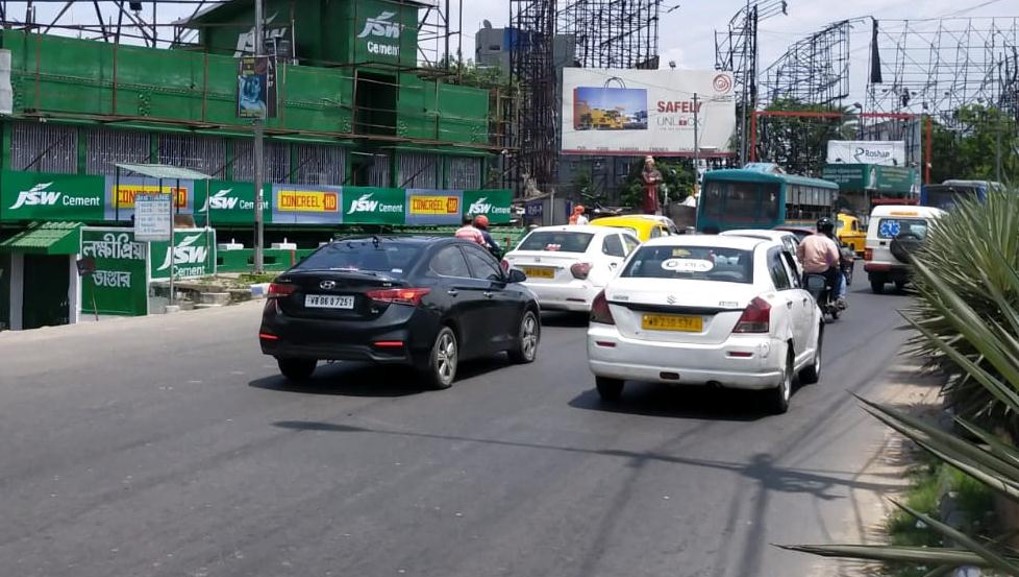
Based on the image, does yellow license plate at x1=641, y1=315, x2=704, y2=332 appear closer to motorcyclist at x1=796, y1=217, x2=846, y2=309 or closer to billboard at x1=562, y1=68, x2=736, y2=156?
motorcyclist at x1=796, y1=217, x2=846, y2=309

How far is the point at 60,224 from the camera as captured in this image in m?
28.7

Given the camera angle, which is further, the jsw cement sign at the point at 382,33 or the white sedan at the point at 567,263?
the jsw cement sign at the point at 382,33

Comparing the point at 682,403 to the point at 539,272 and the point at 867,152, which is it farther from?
the point at 867,152

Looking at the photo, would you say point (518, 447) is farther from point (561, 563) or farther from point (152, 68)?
point (152, 68)

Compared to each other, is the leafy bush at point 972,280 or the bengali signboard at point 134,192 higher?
the bengali signboard at point 134,192

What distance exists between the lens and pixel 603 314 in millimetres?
10859

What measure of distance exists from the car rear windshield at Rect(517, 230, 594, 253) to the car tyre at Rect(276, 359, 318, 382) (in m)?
6.88

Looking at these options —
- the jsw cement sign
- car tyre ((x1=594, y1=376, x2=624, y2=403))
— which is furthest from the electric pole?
car tyre ((x1=594, y1=376, x2=624, y2=403))

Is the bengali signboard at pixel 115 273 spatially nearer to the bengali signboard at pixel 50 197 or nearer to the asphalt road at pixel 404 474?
the bengali signboard at pixel 50 197

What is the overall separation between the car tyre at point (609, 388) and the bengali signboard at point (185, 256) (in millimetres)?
11745

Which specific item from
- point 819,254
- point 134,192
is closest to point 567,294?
point 819,254

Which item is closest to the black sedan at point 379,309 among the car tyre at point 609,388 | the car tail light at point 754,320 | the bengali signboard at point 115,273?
the car tyre at point 609,388

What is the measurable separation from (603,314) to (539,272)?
Result: 732 centimetres

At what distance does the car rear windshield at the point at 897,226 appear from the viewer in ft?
90.7
